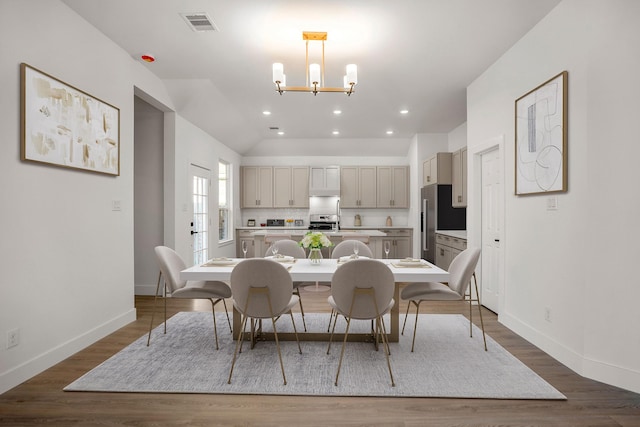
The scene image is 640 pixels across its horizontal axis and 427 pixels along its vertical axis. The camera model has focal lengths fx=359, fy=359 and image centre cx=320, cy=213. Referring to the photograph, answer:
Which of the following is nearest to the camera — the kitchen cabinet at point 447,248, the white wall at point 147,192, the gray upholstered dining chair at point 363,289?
the gray upholstered dining chair at point 363,289

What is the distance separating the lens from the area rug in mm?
2285

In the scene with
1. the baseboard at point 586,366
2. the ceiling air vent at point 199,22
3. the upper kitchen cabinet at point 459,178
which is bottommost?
the baseboard at point 586,366

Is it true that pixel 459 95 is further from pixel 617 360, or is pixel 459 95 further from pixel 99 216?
pixel 99 216

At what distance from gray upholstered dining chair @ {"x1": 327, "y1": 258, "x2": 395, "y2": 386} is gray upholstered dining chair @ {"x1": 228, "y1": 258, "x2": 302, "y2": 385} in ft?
1.15

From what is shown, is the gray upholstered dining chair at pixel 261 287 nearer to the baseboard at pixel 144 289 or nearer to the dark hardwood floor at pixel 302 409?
the dark hardwood floor at pixel 302 409

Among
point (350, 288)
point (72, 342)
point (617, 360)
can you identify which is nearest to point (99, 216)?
point (72, 342)

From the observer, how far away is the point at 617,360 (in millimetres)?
2371

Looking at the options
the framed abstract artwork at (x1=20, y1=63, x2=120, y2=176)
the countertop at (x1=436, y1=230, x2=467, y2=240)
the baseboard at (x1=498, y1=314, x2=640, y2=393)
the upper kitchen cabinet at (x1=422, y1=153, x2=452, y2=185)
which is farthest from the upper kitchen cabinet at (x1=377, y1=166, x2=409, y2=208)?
the framed abstract artwork at (x1=20, y1=63, x2=120, y2=176)

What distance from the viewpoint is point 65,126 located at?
276cm

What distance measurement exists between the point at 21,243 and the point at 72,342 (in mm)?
944

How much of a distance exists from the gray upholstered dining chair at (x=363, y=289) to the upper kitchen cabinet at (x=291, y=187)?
18.9 ft

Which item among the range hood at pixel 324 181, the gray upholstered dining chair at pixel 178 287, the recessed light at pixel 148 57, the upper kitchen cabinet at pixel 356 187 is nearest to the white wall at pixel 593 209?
the gray upholstered dining chair at pixel 178 287

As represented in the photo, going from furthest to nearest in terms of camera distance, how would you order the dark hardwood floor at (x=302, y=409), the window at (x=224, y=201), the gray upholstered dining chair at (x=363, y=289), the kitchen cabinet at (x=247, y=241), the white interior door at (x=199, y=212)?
1. the kitchen cabinet at (x=247, y=241)
2. the window at (x=224, y=201)
3. the white interior door at (x=199, y=212)
4. the gray upholstered dining chair at (x=363, y=289)
5. the dark hardwood floor at (x=302, y=409)

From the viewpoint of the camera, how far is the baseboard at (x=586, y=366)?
7.57 ft
